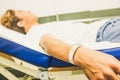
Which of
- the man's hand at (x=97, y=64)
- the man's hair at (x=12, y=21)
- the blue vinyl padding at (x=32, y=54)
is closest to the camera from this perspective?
the man's hand at (x=97, y=64)

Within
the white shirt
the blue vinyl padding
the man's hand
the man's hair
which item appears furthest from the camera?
the man's hair

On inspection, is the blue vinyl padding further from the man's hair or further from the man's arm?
the man's hair

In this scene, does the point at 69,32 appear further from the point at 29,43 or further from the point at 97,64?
the point at 97,64

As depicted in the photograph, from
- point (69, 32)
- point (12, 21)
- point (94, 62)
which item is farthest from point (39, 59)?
point (12, 21)

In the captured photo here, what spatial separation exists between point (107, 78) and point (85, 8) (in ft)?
5.94

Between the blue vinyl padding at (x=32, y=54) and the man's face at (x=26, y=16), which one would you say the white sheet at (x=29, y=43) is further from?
the man's face at (x=26, y=16)

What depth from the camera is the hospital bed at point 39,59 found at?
1.18 meters

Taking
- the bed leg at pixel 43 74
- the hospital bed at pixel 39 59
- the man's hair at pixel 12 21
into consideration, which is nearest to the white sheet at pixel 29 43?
the hospital bed at pixel 39 59

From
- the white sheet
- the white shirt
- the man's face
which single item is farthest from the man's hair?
the white sheet

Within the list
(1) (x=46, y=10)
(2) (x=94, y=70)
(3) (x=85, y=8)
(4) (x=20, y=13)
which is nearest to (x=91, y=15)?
(3) (x=85, y=8)

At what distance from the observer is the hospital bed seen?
118 centimetres

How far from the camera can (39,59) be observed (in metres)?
1.21

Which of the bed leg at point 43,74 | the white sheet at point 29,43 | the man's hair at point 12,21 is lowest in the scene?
the bed leg at point 43,74

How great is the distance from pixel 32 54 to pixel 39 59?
0.16ft
